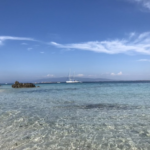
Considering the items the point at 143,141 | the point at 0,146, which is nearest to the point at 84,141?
the point at 143,141

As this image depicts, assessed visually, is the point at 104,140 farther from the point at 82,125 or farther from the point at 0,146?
the point at 0,146

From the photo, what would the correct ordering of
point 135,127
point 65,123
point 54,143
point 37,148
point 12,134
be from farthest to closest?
point 65,123
point 135,127
point 12,134
point 54,143
point 37,148

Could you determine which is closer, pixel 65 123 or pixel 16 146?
pixel 16 146

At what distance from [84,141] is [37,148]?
207cm

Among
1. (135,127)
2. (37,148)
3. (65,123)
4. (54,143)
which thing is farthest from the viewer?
(65,123)

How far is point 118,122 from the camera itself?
1007 cm

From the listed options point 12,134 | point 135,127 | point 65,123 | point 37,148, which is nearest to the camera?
point 37,148

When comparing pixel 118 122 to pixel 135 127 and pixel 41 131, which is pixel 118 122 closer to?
pixel 135 127

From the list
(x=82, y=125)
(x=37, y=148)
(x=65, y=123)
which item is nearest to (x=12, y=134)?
(x=37, y=148)

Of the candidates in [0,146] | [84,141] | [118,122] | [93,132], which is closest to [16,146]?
[0,146]

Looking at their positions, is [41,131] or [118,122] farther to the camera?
[118,122]

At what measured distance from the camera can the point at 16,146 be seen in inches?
262

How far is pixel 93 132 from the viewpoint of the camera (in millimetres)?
8242

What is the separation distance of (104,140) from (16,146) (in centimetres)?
386
